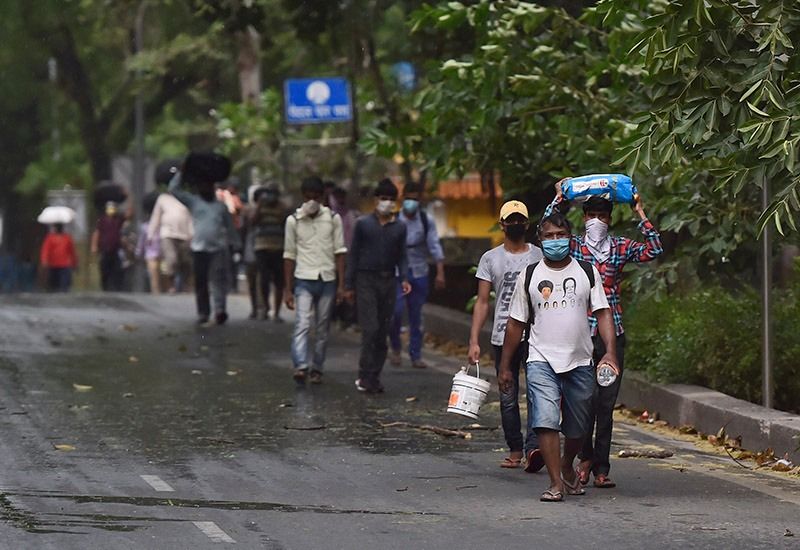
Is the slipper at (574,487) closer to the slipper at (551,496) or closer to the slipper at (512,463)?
the slipper at (551,496)

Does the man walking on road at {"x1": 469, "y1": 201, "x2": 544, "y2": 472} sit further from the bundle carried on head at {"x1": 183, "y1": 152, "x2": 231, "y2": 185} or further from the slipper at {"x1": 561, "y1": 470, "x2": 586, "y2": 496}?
the bundle carried on head at {"x1": 183, "y1": 152, "x2": 231, "y2": 185}

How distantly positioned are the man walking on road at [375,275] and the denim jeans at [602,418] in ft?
16.8

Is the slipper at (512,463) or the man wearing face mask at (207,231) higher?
the man wearing face mask at (207,231)

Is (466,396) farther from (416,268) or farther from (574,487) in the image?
(416,268)

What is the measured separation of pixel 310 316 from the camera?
16203 mm

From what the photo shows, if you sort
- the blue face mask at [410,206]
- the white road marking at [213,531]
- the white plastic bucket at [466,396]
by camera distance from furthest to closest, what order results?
1. the blue face mask at [410,206]
2. the white plastic bucket at [466,396]
3. the white road marking at [213,531]

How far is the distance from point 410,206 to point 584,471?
25.5 feet

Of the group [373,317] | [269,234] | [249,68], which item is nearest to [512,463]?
[373,317]

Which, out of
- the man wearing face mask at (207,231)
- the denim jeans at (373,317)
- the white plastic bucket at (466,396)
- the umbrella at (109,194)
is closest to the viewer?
the white plastic bucket at (466,396)

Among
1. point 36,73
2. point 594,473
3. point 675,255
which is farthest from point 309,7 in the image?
point 36,73

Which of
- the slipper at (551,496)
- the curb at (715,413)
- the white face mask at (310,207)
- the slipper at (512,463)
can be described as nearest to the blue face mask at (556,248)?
the slipper at (551,496)

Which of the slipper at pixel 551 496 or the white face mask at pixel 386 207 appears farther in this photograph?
the white face mask at pixel 386 207

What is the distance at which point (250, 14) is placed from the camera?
22266mm

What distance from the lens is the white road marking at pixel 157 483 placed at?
10.2m
